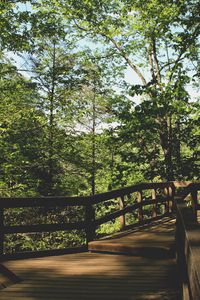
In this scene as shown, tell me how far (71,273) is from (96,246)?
170 centimetres

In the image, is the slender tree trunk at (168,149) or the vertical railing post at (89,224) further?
the slender tree trunk at (168,149)

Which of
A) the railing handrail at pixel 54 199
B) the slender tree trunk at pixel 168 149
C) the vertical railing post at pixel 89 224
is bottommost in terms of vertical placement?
the vertical railing post at pixel 89 224

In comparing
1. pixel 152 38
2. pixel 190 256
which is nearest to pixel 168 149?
pixel 152 38

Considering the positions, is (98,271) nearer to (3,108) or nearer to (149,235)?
(149,235)

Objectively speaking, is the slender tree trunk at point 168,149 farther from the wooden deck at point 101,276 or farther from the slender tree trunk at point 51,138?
the wooden deck at point 101,276

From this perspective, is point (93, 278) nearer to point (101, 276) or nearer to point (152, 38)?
point (101, 276)

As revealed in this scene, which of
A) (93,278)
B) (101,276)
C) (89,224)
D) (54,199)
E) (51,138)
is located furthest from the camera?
(51,138)

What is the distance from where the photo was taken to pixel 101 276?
18.5 feet

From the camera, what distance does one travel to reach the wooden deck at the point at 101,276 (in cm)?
472

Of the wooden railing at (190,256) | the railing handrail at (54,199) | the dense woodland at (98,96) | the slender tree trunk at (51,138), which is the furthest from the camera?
the slender tree trunk at (51,138)

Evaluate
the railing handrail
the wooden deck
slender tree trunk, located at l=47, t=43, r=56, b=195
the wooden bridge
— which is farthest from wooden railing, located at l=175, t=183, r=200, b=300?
slender tree trunk, located at l=47, t=43, r=56, b=195

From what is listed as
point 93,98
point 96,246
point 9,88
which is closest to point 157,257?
point 96,246

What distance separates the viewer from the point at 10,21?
1368cm

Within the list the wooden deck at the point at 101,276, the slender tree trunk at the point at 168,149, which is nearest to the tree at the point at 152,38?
the slender tree trunk at the point at 168,149
